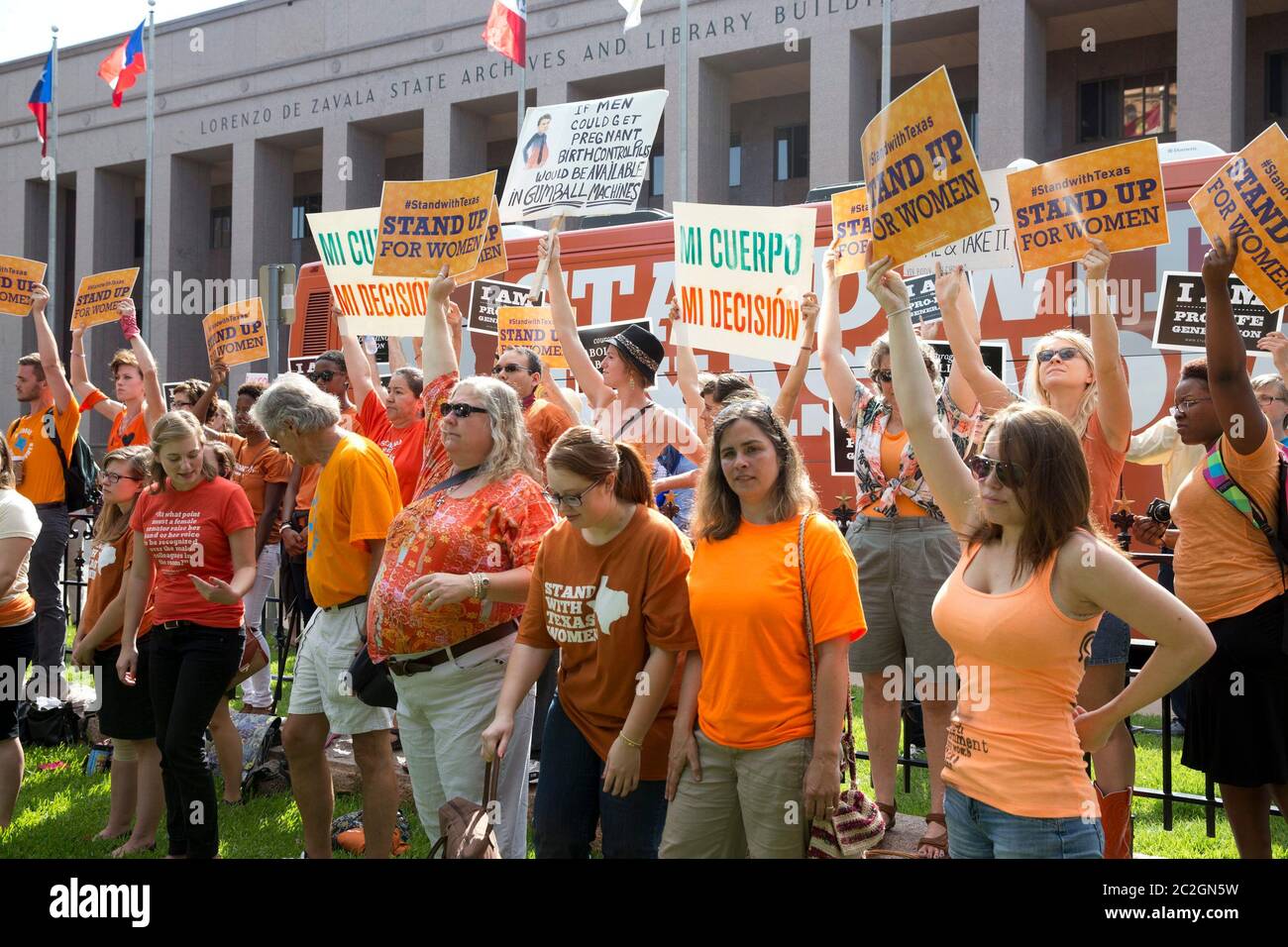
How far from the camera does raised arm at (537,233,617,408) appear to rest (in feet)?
21.6

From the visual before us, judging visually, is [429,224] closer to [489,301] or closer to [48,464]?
[489,301]

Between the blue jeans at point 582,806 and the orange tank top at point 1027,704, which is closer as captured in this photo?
the orange tank top at point 1027,704

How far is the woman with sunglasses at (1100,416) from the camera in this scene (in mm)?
4484

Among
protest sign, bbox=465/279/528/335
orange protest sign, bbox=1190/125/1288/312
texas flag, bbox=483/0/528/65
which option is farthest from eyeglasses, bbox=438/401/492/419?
texas flag, bbox=483/0/528/65

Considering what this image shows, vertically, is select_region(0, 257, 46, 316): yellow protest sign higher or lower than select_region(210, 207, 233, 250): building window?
lower

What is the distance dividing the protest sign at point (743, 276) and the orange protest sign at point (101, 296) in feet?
15.4

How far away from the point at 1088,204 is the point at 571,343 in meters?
2.59

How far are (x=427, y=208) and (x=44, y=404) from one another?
360 cm

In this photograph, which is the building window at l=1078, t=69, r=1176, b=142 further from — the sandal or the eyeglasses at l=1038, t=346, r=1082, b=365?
the sandal

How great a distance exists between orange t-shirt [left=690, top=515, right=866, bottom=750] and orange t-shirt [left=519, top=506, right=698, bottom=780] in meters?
0.24

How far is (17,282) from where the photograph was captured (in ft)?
32.1

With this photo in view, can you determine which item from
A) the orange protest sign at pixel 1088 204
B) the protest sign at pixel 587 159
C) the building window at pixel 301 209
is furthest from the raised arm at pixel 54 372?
the building window at pixel 301 209

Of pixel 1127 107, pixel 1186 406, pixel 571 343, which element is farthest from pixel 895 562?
pixel 1127 107

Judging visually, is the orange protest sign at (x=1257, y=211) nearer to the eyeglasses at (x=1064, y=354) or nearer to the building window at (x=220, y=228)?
the eyeglasses at (x=1064, y=354)
